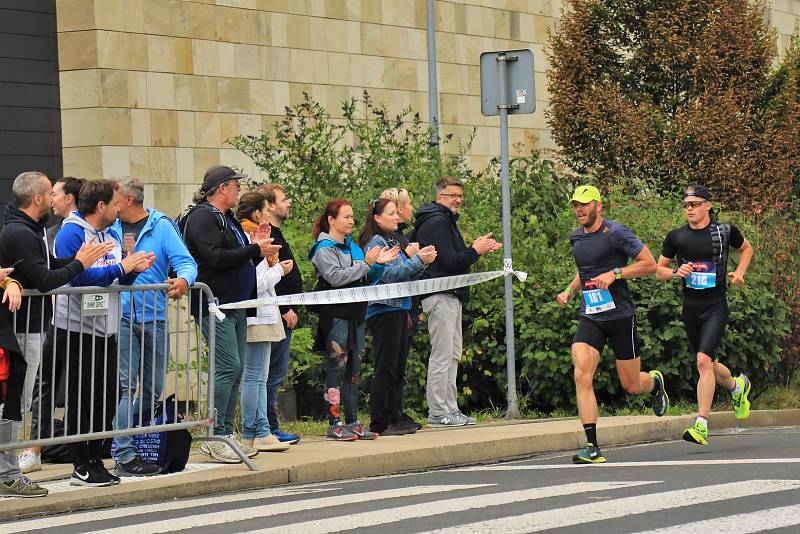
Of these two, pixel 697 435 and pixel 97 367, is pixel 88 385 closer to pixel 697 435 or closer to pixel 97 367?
pixel 97 367

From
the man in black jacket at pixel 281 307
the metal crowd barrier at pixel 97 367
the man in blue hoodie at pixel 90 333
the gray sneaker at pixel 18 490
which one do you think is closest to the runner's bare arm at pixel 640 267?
the man in black jacket at pixel 281 307

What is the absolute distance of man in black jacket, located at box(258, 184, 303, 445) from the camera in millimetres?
11766

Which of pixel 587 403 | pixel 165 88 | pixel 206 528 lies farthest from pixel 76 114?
pixel 206 528

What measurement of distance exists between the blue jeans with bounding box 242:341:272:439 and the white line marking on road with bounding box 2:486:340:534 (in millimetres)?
1175

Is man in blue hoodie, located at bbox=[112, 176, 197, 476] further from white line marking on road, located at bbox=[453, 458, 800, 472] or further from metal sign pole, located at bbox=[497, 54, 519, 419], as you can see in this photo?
metal sign pole, located at bbox=[497, 54, 519, 419]

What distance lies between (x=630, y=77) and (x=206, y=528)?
644 inches

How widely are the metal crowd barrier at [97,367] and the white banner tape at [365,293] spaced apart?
62 cm

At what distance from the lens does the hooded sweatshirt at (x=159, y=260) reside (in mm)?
9977

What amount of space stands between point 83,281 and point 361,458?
2.41 meters

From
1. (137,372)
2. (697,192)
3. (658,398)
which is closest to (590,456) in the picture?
(658,398)

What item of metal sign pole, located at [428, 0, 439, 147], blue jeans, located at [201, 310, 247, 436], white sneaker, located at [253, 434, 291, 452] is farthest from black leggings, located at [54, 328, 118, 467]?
metal sign pole, located at [428, 0, 439, 147]

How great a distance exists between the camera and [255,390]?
11086 mm

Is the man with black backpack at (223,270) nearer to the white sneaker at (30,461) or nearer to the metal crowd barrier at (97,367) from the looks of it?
the metal crowd barrier at (97,367)

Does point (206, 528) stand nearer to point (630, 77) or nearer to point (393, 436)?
point (393, 436)
